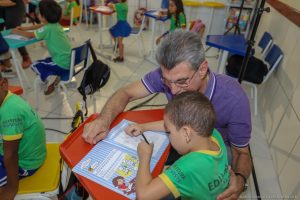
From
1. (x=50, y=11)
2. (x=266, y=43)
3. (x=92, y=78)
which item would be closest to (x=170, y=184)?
(x=92, y=78)

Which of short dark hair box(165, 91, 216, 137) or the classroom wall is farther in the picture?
the classroom wall

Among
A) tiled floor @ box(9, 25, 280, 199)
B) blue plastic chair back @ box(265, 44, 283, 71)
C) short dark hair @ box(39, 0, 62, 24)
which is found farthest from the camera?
blue plastic chair back @ box(265, 44, 283, 71)

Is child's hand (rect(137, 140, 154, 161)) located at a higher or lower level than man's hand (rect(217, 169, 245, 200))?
higher

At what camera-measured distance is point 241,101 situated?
1.06 metres

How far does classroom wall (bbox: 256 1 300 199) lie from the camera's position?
169 cm

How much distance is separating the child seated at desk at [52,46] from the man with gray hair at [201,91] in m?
1.24

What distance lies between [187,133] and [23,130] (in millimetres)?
743

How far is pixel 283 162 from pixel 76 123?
5.21 ft

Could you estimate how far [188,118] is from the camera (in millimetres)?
766

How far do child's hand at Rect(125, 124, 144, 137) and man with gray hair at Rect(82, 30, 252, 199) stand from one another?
0.09 m

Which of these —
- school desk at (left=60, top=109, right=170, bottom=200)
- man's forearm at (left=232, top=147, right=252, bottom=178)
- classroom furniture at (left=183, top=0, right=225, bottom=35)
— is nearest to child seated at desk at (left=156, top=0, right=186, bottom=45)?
classroom furniture at (left=183, top=0, right=225, bottom=35)

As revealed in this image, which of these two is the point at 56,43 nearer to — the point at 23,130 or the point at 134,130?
the point at 23,130

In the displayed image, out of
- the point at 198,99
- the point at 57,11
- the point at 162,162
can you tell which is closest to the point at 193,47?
the point at 198,99

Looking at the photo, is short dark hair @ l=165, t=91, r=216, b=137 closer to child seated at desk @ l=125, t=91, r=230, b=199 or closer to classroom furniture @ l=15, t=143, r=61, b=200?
child seated at desk @ l=125, t=91, r=230, b=199
